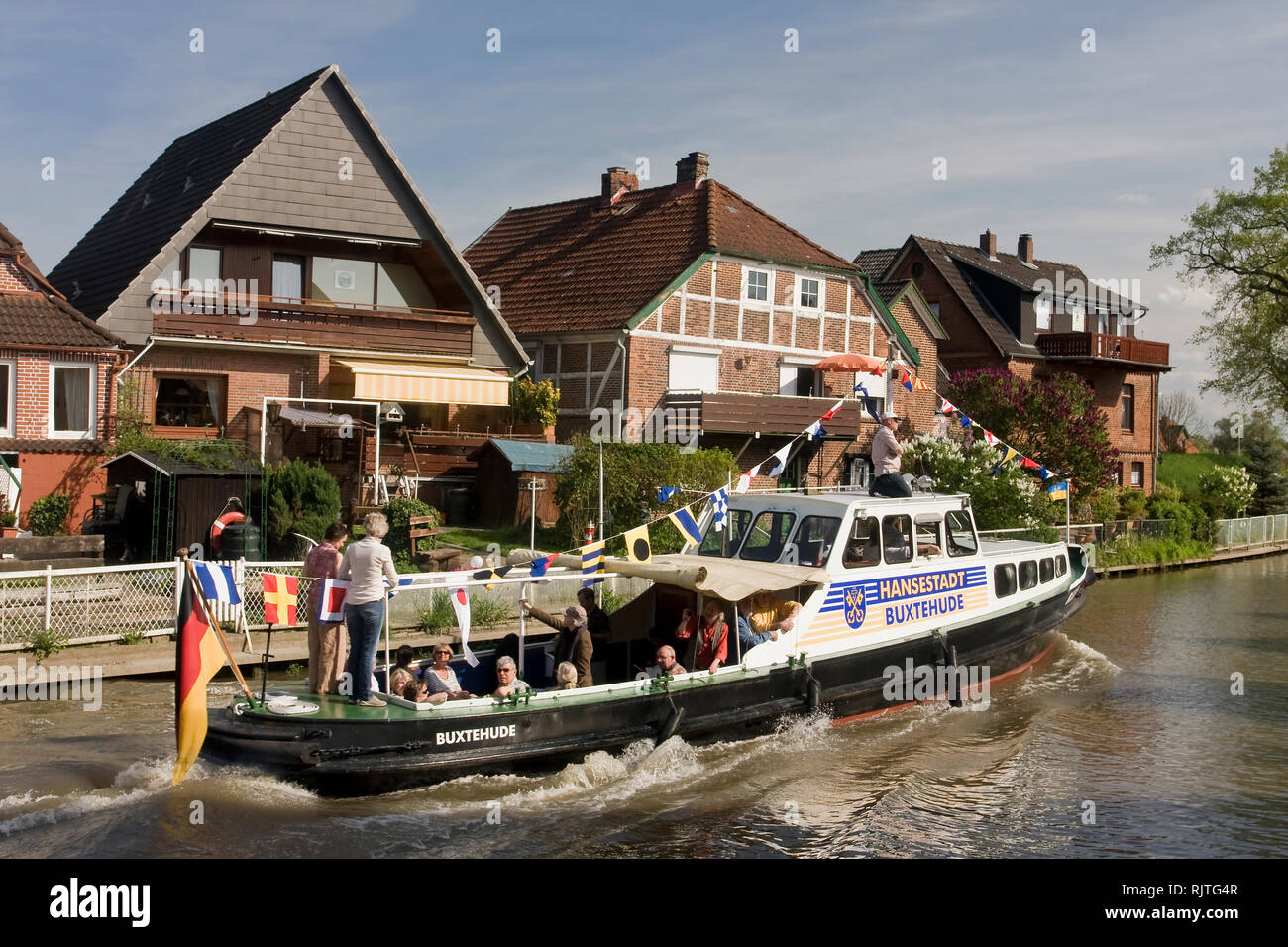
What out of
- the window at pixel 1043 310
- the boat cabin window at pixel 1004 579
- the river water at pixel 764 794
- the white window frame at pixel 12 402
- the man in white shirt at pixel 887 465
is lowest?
the river water at pixel 764 794

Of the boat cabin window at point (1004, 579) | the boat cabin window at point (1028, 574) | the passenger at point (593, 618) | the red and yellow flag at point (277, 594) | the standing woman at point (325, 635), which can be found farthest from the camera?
the boat cabin window at point (1028, 574)

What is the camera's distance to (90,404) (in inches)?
919

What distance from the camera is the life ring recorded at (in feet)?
60.3

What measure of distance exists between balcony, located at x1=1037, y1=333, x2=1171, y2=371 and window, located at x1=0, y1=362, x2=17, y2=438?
34.7 m

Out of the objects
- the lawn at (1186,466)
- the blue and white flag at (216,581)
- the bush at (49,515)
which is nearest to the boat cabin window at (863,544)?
the blue and white flag at (216,581)

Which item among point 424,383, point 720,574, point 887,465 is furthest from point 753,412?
point 720,574

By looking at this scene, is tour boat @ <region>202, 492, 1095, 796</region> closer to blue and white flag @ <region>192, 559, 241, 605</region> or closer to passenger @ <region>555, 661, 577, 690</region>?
passenger @ <region>555, 661, 577, 690</region>

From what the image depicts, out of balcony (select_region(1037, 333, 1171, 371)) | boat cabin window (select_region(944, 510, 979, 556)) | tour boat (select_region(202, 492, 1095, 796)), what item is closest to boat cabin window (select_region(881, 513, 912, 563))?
tour boat (select_region(202, 492, 1095, 796))

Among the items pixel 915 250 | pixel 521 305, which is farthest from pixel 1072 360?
pixel 521 305

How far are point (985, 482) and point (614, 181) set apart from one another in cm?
1445

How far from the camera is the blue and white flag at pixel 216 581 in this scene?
436 inches

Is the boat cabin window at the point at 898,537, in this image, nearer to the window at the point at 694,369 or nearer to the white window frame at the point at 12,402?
the window at the point at 694,369

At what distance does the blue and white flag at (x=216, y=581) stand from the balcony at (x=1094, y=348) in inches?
1527
